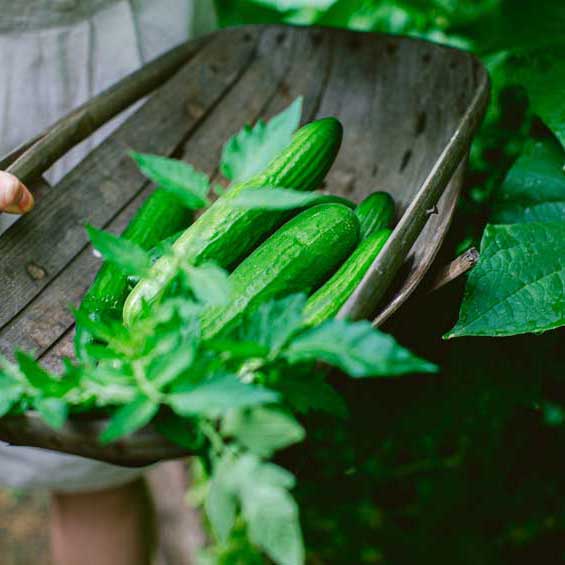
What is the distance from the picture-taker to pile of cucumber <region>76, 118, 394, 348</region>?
0.82 metres

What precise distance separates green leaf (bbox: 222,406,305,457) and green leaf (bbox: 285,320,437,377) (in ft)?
0.20

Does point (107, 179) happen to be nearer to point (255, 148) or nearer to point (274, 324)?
point (255, 148)

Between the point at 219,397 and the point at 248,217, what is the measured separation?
0.42 m

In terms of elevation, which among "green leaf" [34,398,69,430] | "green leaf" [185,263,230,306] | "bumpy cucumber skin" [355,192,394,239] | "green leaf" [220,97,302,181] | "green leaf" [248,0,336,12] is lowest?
"green leaf" [34,398,69,430]

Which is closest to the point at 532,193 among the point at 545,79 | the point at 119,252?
the point at 545,79

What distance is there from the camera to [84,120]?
3.52 ft

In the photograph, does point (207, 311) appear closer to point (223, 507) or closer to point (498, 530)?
point (223, 507)

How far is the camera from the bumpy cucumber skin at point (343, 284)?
0.78 metres

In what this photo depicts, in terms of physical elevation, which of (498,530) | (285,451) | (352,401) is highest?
(285,451)

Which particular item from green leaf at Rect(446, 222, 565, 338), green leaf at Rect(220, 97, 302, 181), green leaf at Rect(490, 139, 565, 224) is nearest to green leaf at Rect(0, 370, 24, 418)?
green leaf at Rect(220, 97, 302, 181)

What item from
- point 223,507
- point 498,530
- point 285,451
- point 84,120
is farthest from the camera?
point 498,530

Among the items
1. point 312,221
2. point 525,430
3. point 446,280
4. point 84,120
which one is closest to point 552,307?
point 446,280

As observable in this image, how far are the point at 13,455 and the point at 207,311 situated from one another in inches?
24.7

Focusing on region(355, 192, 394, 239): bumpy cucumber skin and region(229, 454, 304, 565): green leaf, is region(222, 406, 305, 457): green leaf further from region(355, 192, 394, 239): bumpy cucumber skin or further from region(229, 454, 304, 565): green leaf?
region(355, 192, 394, 239): bumpy cucumber skin
